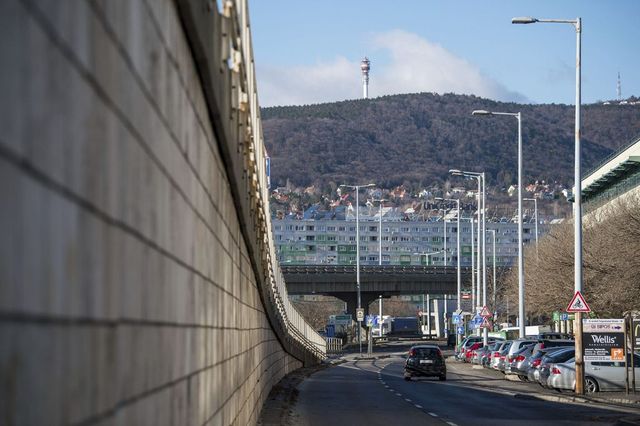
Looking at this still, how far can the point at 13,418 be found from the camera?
10.1 ft

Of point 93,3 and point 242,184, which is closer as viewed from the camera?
point 93,3

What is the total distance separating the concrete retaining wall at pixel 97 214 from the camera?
3.08m

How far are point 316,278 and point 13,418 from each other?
105 m

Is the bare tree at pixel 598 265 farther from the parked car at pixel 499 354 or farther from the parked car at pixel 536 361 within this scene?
the parked car at pixel 536 361

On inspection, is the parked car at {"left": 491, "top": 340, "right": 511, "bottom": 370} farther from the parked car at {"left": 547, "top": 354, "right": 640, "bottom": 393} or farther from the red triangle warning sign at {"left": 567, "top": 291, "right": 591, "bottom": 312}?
the red triangle warning sign at {"left": 567, "top": 291, "right": 591, "bottom": 312}

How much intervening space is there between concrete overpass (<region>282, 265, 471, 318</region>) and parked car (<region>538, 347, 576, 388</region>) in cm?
6401

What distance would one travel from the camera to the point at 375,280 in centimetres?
11162

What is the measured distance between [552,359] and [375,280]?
229 ft

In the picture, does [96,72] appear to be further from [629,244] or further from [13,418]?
[629,244]

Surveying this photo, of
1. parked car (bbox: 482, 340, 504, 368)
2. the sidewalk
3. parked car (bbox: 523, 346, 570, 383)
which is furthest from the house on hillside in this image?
parked car (bbox: 523, 346, 570, 383)

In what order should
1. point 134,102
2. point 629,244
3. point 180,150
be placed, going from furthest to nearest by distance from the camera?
point 629,244
point 180,150
point 134,102

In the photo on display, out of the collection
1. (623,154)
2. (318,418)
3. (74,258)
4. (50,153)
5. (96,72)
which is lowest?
(318,418)

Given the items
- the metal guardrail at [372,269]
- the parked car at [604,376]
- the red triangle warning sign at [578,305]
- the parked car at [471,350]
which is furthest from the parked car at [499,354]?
the metal guardrail at [372,269]

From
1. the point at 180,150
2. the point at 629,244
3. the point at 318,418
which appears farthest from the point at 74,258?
the point at 629,244
